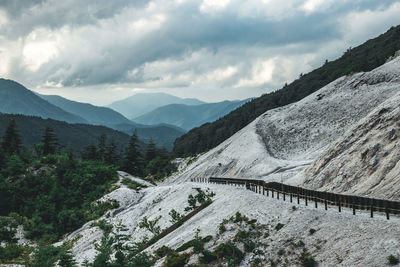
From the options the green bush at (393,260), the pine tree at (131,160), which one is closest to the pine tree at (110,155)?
the pine tree at (131,160)

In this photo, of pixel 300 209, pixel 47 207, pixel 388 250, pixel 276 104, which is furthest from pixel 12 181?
pixel 276 104

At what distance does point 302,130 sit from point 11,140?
72.4 meters

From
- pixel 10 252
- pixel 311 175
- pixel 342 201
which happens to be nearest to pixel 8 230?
pixel 10 252

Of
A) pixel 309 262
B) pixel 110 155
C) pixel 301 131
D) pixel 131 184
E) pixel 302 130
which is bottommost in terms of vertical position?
pixel 131 184

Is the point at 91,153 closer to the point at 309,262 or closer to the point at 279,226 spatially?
the point at 279,226

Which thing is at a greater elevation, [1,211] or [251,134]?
[251,134]

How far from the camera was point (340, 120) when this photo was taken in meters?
68.7

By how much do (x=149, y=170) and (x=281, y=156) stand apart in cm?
5642

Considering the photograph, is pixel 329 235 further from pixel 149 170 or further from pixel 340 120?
pixel 149 170

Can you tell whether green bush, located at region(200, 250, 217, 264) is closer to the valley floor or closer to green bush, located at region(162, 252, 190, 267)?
the valley floor

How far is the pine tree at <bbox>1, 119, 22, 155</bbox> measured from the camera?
9444 centimetres

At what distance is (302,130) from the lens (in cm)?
7412

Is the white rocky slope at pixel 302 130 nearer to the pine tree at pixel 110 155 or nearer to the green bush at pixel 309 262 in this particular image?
the pine tree at pixel 110 155

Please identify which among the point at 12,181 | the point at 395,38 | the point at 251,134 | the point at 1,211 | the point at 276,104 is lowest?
the point at 1,211
